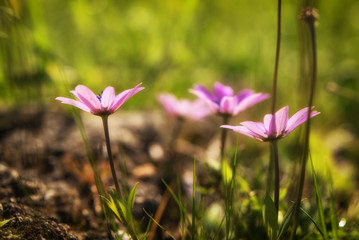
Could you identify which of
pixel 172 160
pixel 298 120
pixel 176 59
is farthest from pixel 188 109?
pixel 176 59

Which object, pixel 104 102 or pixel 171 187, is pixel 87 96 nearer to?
pixel 104 102

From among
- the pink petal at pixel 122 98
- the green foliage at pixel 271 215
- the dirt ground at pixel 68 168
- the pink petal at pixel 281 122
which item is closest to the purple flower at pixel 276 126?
the pink petal at pixel 281 122

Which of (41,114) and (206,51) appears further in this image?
(206,51)

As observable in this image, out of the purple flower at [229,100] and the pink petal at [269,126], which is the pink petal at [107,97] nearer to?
the purple flower at [229,100]

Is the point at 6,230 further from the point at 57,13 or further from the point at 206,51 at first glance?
the point at 57,13

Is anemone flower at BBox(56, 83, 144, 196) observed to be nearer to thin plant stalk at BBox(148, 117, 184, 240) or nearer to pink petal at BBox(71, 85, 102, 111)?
pink petal at BBox(71, 85, 102, 111)

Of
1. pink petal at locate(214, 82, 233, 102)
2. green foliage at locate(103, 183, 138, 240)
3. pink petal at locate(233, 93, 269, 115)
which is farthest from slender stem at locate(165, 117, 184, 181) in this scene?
green foliage at locate(103, 183, 138, 240)

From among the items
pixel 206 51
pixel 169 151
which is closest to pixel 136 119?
pixel 169 151
